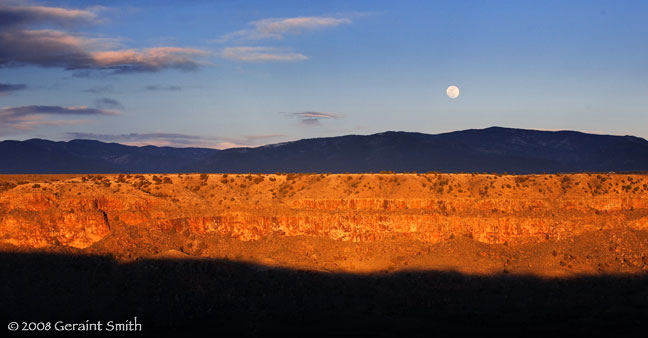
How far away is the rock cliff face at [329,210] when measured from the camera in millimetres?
45219

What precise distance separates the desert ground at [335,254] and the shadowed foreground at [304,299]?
114mm

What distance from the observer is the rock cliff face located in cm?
4522

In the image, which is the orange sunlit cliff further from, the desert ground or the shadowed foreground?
the shadowed foreground

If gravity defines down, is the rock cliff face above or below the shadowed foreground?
above

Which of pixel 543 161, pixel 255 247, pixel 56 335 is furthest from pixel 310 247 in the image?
pixel 543 161

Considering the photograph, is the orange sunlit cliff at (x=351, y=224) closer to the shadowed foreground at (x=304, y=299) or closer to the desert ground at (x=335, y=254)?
the desert ground at (x=335, y=254)

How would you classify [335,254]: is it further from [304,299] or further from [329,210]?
[304,299]

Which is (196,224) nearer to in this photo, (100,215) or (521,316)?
(100,215)

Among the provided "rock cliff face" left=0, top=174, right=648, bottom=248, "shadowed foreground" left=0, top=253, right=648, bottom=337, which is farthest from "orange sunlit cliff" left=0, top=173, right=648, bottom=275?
"shadowed foreground" left=0, top=253, right=648, bottom=337

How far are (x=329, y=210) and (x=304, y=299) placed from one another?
34.0 feet

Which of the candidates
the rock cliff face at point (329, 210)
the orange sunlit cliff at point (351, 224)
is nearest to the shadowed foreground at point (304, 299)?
the orange sunlit cliff at point (351, 224)

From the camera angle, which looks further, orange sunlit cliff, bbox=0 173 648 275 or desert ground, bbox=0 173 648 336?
orange sunlit cliff, bbox=0 173 648 275

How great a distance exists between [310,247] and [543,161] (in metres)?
158

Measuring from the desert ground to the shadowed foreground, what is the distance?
0.11m
